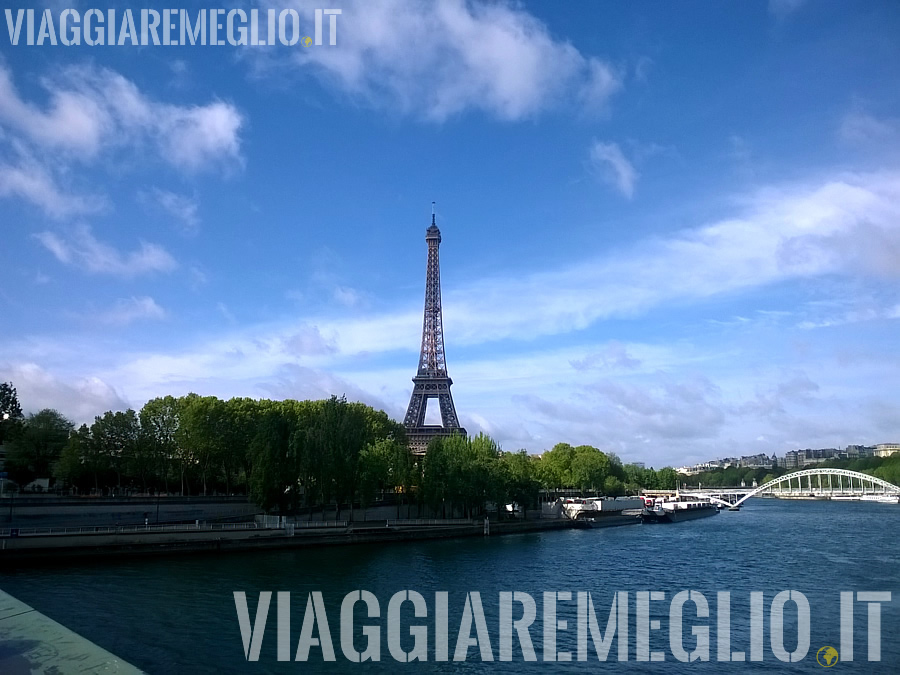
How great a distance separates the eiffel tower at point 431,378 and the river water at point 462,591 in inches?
1526

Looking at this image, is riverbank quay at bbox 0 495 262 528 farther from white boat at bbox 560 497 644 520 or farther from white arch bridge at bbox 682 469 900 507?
white arch bridge at bbox 682 469 900 507

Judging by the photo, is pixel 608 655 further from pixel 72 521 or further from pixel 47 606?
pixel 72 521

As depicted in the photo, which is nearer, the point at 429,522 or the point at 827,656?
the point at 827,656

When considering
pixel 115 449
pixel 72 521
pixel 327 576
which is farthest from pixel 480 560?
pixel 115 449

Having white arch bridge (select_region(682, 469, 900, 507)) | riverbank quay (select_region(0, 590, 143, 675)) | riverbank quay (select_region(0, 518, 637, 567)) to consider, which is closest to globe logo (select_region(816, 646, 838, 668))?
riverbank quay (select_region(0, 590, 143, 675))

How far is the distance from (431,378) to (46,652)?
283 feet

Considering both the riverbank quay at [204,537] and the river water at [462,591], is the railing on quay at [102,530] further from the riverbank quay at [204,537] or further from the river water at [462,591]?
the river water at [462,591]

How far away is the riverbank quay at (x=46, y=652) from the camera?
21.8 ft

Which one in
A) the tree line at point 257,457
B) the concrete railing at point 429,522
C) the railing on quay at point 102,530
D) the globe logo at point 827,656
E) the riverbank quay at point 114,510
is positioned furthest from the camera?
the concrete railing at point 429,522

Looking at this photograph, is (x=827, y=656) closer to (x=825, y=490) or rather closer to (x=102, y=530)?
(x=102, y=530)

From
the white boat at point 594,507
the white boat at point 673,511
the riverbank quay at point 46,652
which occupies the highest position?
the riverbank quay at point 46,652

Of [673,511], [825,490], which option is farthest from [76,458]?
[825,490]

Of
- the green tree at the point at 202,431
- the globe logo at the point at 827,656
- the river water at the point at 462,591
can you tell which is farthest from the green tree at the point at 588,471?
the globe logo at the point at 827,656

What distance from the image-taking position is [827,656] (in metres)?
19.0
